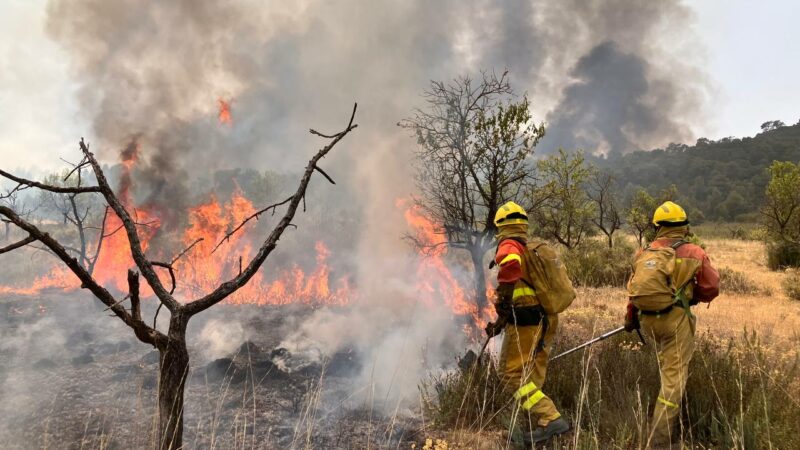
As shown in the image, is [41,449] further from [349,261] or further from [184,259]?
[349,261]

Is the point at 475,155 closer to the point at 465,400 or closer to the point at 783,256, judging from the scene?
the point at 465,400

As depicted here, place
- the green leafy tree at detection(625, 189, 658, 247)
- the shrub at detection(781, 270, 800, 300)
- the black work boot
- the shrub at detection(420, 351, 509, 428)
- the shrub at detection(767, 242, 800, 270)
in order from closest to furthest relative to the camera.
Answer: the black work boot < the shrub at detection(420, 351, 509, 428) < the shrub at detection(781, 270, 800, 300) < the shrub at detection(767, 242, 800, 270) < the green leafy tree at detection(625, 189, 658, 247)

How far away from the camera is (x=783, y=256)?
53.5ft

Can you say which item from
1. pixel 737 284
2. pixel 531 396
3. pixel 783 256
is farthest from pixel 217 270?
pixel 783 256

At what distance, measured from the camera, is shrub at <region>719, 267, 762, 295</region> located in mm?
12539

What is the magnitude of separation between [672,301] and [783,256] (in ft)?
56.4

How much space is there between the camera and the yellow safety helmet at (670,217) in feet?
14.6

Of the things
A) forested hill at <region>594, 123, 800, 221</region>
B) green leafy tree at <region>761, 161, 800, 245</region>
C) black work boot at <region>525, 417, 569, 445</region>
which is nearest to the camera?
black work boot at <region>525, 417, 569, 445</region>

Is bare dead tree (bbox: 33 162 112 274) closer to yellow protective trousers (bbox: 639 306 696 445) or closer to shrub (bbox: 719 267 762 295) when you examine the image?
yellow protective trousers (bbox: 639 306 696 445)

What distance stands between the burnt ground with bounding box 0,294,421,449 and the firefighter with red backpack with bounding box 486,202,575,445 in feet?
4.57

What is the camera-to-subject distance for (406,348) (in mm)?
8891

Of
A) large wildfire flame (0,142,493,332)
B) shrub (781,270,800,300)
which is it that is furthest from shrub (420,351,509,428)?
shrub (781,270,800,300)

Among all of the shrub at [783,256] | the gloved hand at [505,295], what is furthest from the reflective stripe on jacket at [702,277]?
the shrub at [783,256]

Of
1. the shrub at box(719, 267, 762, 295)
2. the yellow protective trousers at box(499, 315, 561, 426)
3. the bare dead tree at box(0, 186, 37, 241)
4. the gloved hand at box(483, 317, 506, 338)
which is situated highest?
the bare dead tree at box(0, 186, 37, 241)
